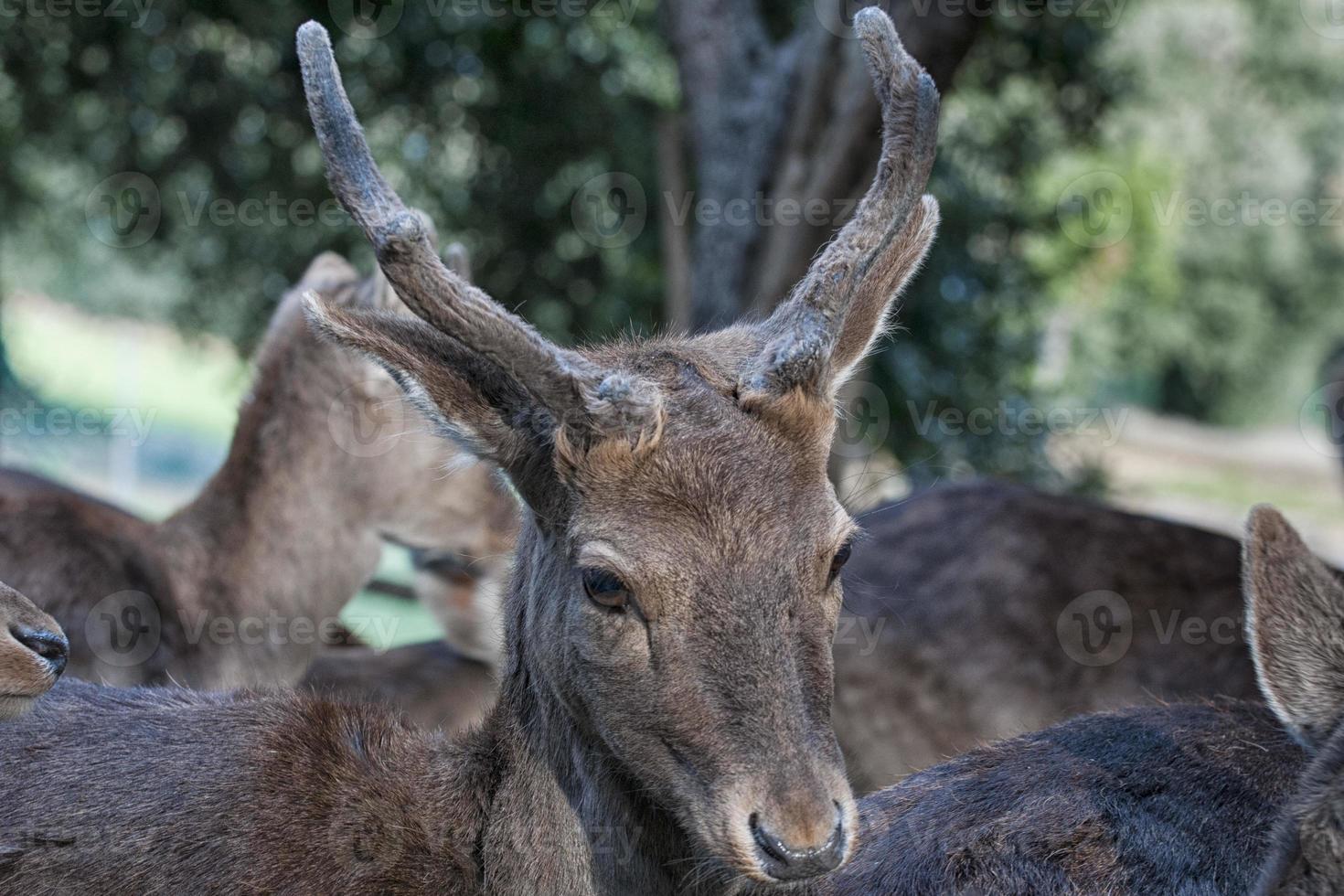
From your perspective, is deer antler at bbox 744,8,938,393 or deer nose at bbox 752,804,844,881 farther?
deer antler at bbox 744,8,938,393

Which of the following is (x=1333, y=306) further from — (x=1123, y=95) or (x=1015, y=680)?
(x=1015, y=680)

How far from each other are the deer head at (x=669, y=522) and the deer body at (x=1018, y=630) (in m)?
2.95

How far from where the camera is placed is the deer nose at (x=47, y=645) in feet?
12.2

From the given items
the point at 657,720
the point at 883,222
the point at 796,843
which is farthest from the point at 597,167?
the point at 796,843

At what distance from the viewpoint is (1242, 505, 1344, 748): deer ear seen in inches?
124

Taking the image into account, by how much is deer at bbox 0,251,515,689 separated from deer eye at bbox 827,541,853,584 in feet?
9.78

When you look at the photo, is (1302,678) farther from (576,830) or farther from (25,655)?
(25,655)

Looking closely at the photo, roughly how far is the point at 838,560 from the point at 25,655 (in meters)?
2.02

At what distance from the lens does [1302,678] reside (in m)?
3.19

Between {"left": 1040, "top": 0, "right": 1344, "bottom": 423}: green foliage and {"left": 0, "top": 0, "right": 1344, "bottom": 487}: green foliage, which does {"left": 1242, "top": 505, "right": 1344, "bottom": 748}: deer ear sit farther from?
{"left": 1040, "top": 0, "right": 1344, "bottom": 423}: green foliage

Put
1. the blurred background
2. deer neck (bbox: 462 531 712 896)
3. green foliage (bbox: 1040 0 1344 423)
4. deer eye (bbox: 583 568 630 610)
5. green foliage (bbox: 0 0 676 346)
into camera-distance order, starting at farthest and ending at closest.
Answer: green foliage (bbox: 1040 0 1344 423) → green foliage (bbox: 0 0 676 346) → the blurred background → deer neck (bbox: 462 531 712 896) → deer eye (bbox: 583 568 630 610)

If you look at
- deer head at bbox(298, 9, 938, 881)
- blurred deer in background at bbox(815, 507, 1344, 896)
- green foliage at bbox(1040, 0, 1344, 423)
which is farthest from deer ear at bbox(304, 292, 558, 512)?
green foliage at bbox(1040, 0, 1344, 423)

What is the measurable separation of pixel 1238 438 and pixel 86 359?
83.5ft

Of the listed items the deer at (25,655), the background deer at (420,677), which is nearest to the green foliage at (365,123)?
the background deer at (420,677)
